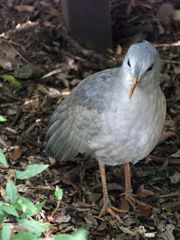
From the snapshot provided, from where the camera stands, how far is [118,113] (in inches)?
149

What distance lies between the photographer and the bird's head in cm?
358

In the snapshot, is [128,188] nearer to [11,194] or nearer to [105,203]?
[105,203]

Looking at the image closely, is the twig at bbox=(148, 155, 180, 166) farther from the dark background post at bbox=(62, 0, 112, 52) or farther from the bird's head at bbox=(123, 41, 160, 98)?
the dark background post at bbox=(62, 0, 112, 52)

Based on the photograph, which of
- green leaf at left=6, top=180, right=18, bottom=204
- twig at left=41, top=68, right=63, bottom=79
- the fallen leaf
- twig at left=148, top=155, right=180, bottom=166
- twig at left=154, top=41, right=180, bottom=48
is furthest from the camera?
twig at left=154, top=41, right=180, bottom=48

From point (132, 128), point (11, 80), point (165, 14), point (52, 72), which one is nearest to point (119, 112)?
point (132, 128)

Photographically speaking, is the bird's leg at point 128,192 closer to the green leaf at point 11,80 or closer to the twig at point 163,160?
the twig at point 163,160

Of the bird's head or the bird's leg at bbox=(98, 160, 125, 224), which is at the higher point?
the bird's head

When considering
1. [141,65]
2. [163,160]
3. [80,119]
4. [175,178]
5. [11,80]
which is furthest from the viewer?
[11,80]

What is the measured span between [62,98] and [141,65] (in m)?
1.81

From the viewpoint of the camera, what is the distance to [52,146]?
444 centimetres

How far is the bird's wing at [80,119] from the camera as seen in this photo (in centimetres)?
394

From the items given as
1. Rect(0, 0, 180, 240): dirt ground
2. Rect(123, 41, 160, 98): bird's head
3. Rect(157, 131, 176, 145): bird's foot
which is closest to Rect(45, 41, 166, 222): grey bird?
Rect(123, 41, 160, 98): bird's head

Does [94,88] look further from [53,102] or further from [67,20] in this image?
[67,20]

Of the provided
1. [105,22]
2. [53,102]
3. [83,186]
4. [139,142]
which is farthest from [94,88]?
[105,22]
